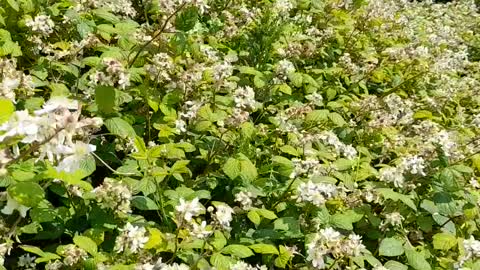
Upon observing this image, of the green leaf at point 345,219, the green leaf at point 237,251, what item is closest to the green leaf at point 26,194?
the green leaf at point 237,251

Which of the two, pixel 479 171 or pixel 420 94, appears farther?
pixel 420 94

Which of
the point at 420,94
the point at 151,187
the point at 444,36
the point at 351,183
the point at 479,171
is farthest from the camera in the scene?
the point at 444,36

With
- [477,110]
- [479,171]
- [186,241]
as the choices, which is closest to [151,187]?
[186,241]

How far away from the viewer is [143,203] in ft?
7.43

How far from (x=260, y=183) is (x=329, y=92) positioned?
45.3 inches

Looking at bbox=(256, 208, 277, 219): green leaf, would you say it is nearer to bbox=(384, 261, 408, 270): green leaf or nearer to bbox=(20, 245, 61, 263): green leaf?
bbox=(384, 261, 408, 270): green leaf

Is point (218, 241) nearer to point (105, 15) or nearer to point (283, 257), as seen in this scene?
point (283, 257)

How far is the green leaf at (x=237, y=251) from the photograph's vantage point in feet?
7.14

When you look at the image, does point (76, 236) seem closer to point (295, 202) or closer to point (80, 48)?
point (295, 202)

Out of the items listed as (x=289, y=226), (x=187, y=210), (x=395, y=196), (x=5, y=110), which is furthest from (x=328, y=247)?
(x=5, y=110)

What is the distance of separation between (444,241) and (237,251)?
3.43 ft

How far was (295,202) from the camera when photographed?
2605mm

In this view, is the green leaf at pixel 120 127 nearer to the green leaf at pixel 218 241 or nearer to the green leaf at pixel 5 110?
the green leaf at pixel 218 241

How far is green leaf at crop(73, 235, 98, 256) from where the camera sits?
2.01 meters
